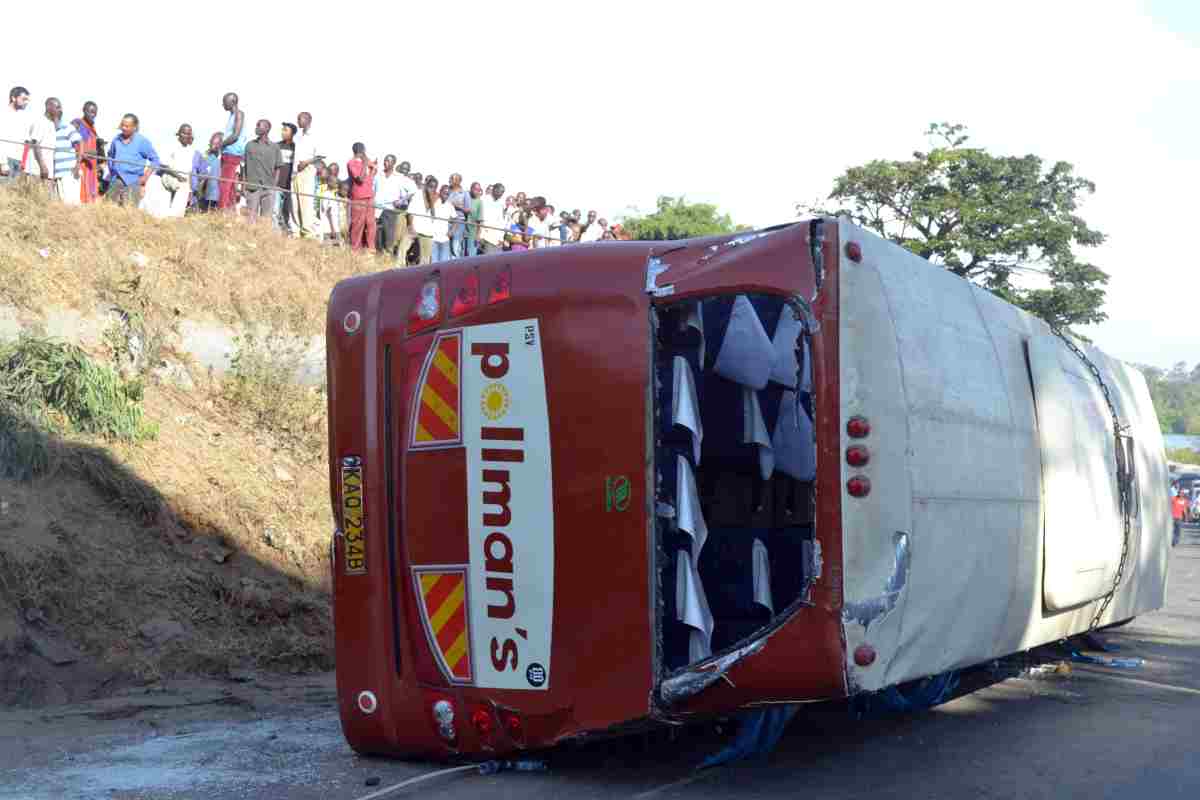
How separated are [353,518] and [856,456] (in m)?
2.54

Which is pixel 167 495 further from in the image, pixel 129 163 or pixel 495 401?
pixel 129 163

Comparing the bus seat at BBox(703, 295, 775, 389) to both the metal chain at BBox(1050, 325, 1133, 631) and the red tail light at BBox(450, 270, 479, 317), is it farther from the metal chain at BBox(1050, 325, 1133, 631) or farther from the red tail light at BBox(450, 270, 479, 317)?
the metal chain at BBox(1050, 325, 1133, 631)

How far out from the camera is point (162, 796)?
6.00m

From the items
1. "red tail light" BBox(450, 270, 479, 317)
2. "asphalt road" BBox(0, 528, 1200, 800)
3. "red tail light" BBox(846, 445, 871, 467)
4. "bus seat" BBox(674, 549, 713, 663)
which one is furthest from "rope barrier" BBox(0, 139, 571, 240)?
"red tail light" BBox(846, 445, 871, 467)

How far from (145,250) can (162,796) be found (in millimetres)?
9670

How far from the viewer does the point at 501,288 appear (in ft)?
20.9

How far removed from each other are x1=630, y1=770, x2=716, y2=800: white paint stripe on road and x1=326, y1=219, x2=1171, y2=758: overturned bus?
37cm

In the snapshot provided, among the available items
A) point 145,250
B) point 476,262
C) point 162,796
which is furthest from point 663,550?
point 145,250

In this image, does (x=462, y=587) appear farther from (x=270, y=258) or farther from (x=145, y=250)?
(x=270, y=258)

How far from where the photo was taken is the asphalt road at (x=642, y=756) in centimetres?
625

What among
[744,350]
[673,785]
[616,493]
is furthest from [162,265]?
[673,785]

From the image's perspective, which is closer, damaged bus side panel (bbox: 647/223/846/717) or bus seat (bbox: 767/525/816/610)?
damaged bus side panel (bbox: 647/223/846/717)

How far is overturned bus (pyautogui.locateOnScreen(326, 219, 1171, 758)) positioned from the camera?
571 cm

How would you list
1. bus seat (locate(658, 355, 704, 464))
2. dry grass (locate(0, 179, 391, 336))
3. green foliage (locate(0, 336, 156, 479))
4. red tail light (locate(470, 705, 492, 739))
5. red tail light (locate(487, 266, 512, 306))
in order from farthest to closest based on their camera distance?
1. dry grass (locate(0, 179, 391, 336))
2. green foliage (locate(0, 336, 156, 479))
3. red tail light (locate(487, 266, 512, 306))
4. red tail light (locate(470, 705, 492, 739))
5. bus seat (locate(658, 355, 704, 464))
